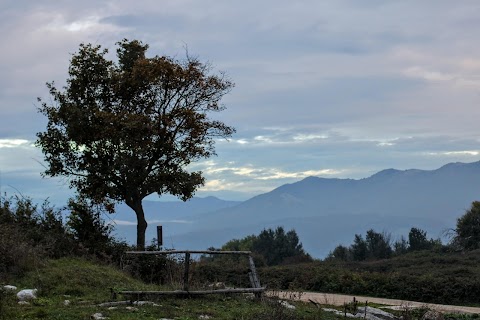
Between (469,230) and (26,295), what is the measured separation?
1257 inches

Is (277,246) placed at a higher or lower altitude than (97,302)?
higher

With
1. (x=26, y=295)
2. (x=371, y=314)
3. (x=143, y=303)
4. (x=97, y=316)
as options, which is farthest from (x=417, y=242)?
(x=97, y=316)

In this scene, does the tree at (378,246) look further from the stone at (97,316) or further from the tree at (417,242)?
the stone at (97,316)

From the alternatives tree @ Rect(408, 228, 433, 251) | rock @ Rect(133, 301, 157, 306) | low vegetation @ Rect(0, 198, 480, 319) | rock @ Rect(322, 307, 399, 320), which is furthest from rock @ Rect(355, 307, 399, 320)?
tree @ Rect(408, 228, 433, 251)

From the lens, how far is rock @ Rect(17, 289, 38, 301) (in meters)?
14.3

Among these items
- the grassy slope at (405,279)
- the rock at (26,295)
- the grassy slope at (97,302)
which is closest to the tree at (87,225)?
the grassy slope at (97,302)

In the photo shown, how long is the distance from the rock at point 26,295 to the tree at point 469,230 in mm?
30525

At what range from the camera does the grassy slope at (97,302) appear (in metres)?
12.3

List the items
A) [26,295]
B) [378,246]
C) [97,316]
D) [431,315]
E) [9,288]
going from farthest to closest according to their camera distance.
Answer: [378,246]
[431,315]
[9,288]
[26,295]
[97,316]

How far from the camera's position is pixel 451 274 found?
86.4 ft

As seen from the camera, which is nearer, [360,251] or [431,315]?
[431,315]

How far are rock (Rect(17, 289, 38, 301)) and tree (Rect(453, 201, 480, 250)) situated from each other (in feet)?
100

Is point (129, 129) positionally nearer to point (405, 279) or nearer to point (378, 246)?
point (405, 279)

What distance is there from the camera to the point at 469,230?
39906 millimetres
